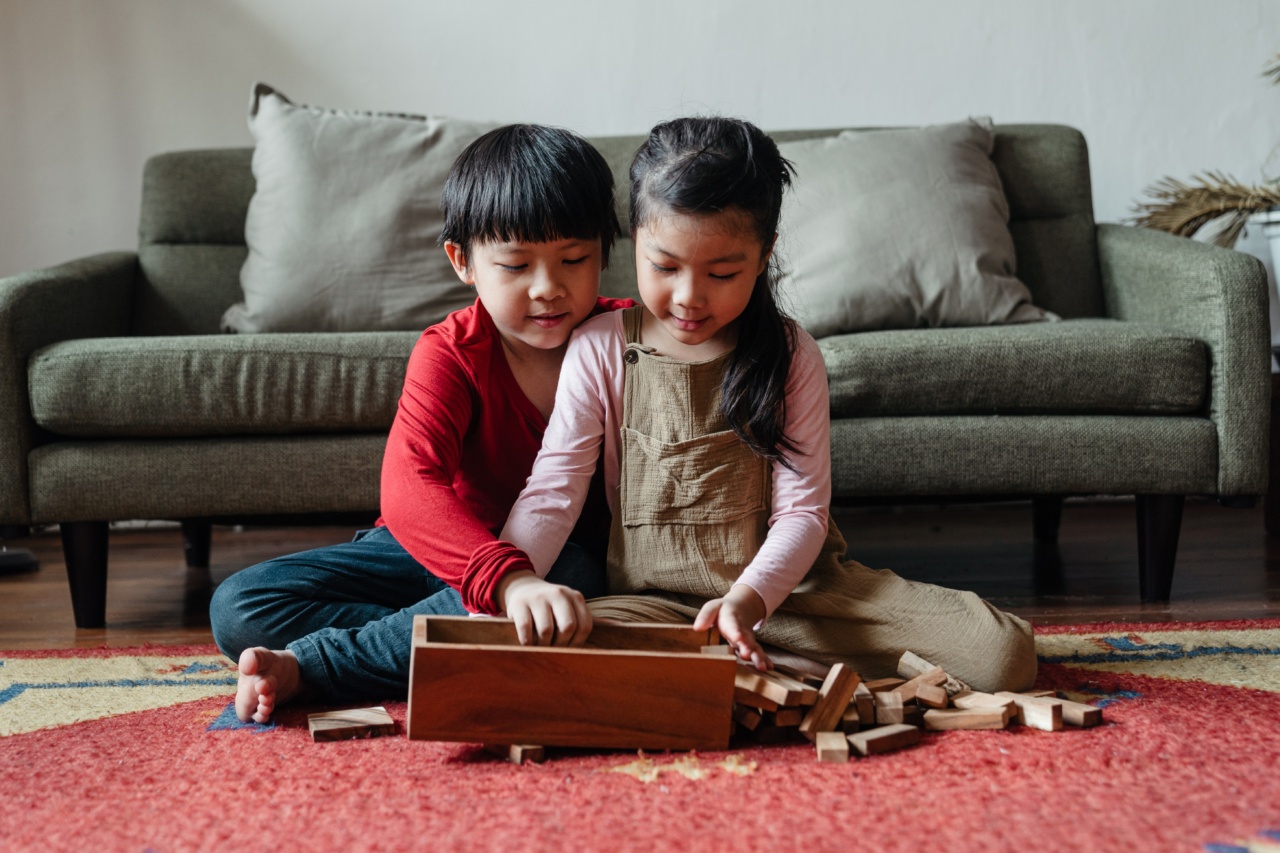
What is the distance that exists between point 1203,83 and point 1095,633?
1.76m

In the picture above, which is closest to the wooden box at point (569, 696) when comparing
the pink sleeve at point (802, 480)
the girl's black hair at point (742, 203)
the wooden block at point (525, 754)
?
the wooden block at point (525, 754)

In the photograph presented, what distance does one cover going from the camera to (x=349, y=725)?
1.01 meters

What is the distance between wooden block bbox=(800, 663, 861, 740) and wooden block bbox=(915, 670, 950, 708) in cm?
9

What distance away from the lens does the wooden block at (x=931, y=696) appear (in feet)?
3.31

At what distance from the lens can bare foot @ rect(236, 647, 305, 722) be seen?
1049 millimetres

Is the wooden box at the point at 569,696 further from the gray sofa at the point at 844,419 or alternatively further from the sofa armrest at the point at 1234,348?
the sofa armrest at the point at 1234,348

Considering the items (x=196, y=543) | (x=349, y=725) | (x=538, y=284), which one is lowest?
(x=196, y=543)

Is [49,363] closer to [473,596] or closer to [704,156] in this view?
[473,596]

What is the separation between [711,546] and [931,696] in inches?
10.5

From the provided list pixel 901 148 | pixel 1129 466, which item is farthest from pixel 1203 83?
pixel 1129 466

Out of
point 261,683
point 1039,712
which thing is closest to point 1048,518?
point 1039,712

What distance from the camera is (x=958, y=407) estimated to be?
63.9 inches

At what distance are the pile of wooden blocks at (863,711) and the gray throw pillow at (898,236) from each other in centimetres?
102

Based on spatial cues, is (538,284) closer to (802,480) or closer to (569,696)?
(802,480)
